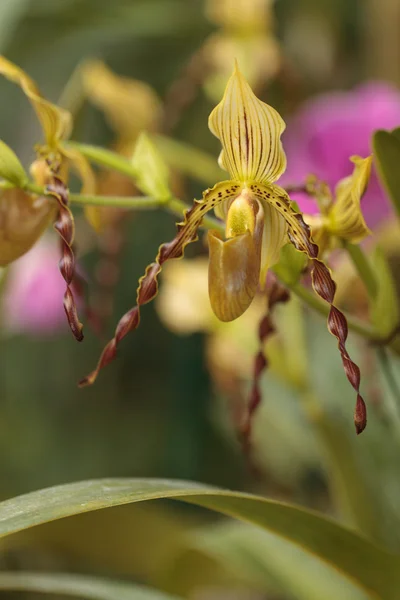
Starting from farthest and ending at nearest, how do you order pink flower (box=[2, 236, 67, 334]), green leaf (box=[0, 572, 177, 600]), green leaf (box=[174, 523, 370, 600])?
pink flower (box=[2, 236, 67, 334])
green leaf (box=[174, 523, 370, 600])
green leaf (box=[0, 572, 177, 600])

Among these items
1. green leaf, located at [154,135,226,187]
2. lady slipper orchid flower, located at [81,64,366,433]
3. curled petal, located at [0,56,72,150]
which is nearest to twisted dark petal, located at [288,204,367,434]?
lady slipper orchid flower, located at [81,64,366,433]

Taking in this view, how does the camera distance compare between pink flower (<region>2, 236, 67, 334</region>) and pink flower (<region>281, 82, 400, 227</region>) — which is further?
pink flower (<region>2, 236, 67, 334</region>)

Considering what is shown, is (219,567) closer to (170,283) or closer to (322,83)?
(170,283)

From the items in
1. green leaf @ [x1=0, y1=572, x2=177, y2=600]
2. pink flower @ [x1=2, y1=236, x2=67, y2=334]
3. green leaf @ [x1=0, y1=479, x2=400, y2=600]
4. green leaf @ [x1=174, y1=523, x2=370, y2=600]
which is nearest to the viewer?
green leaf @ [x1=0, y1=479, x2=400, y2=600]

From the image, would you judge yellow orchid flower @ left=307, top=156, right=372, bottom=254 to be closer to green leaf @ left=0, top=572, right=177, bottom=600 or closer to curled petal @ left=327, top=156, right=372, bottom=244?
curled petal @ left=327, top=156, right=372, bottom=244

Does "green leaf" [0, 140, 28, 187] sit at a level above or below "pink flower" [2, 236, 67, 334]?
below

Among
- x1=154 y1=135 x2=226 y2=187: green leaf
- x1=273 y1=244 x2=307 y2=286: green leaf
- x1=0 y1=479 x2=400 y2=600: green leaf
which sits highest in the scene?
x1=154 y1=135 x2=226 y2=187: green leaf

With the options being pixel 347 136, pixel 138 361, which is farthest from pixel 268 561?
pixel 138 361

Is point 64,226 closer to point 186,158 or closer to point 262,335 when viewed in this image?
point 262,335
